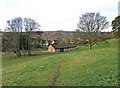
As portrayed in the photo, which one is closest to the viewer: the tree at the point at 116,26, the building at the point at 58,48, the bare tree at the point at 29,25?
the tree at the point at 116,26

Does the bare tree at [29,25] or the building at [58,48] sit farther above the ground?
the bare tree at [29,25]

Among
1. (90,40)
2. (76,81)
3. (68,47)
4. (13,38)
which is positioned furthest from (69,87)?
(68,47)

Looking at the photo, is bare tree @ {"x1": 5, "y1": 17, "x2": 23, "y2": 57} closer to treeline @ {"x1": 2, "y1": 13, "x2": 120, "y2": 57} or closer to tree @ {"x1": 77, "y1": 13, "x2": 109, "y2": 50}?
treeline @ {"x1": 2, "y1": 13, "x2": 120, "y2": 57}

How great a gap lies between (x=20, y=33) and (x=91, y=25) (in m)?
22.4

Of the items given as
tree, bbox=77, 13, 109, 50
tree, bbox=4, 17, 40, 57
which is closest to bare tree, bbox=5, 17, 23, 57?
tree, bbox=4, 17, 40, 57

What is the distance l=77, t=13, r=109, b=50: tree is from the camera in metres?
53.7

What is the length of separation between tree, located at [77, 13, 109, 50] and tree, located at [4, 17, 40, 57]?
60.1ft

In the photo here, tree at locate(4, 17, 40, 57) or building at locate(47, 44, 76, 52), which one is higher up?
tree at locate(4, 17, 40, 57)

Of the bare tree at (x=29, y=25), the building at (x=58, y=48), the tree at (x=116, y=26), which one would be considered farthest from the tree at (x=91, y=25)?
the building at (x=58, y=48)

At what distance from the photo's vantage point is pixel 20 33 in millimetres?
66812

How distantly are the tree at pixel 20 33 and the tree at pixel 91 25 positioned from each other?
18.3 metres

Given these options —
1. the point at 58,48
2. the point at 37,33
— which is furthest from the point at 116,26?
the point at 58,48

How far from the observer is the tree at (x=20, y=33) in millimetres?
64938

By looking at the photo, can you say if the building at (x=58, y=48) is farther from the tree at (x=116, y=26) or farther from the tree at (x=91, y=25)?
the tree at (x=116, y=26)
